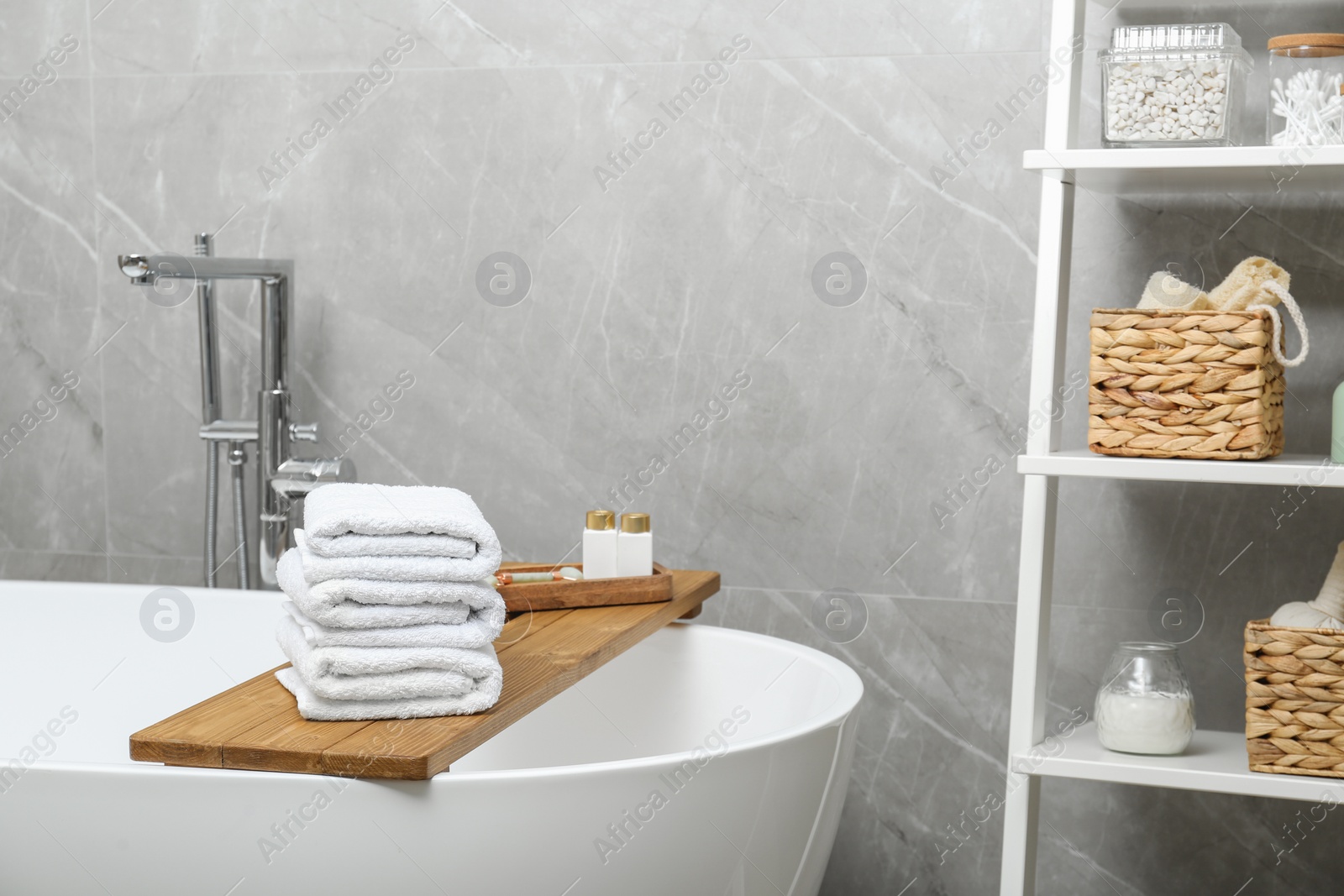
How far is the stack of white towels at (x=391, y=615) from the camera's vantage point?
1.14m

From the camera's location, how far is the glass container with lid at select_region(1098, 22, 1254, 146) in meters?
1.47

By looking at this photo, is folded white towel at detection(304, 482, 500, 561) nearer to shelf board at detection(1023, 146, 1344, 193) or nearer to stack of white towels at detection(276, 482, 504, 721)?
stack of white towels at detection(276, 482, 504, 721)

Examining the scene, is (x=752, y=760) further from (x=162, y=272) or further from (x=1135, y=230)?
(x=162, y=272)

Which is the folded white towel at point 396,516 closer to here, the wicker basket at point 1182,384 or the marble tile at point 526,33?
the wicker basket at point 1182,384

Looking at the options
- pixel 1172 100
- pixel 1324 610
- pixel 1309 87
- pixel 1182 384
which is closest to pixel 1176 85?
pixel 1172 100

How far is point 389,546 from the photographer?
1.18 meters

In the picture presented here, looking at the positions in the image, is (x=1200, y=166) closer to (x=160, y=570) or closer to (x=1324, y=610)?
(x=1324, y=610)

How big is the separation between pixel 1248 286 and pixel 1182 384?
A: 0.15 m

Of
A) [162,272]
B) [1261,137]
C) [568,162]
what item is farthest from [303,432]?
[1261,137]

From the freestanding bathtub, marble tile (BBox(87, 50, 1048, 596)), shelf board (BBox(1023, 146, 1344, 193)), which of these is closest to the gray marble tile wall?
marble tile (BBox(87, 50, 1048, 596))

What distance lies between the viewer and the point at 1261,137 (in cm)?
178

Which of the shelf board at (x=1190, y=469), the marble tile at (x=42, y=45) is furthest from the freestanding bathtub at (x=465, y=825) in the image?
the marble tile at (x=42, y=45)

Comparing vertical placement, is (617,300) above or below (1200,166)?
below

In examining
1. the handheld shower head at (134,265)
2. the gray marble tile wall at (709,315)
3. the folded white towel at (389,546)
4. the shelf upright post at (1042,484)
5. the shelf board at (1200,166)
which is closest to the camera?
the folded white towel at (389,546)
